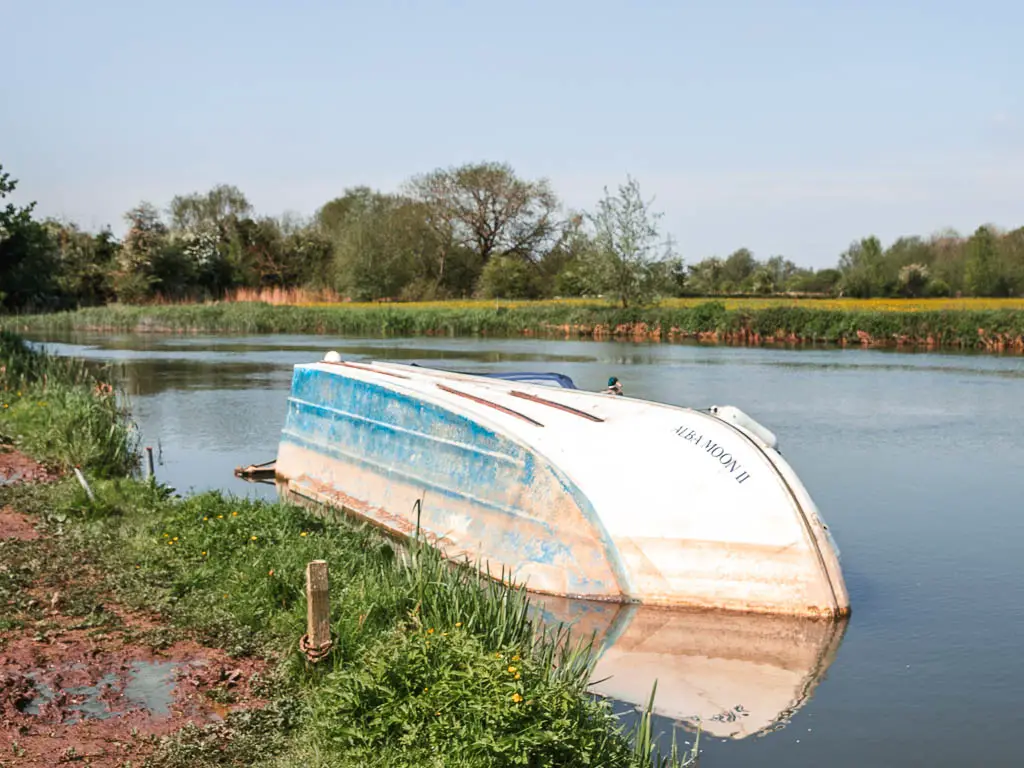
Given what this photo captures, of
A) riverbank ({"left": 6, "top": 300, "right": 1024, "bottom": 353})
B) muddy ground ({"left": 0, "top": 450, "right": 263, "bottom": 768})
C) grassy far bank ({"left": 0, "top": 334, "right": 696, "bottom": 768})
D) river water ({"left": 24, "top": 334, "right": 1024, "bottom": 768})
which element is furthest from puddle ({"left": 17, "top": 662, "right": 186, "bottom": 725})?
riverbank ({"left": 6, "top": 300, "right": 1024, "bottom": 353})

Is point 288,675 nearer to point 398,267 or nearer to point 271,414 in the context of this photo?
point 271,414

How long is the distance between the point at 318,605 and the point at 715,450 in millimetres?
3800

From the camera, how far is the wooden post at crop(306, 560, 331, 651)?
6141mm

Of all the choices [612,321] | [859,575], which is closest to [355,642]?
[859,575]

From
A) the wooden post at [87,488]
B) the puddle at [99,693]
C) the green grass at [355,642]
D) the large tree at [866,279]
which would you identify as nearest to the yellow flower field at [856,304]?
the large tree at [866,279]

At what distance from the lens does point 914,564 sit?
34.4ft

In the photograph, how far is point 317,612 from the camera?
20.4ft

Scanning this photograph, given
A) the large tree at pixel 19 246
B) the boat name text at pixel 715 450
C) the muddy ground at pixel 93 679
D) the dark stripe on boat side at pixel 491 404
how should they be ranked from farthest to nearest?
the large tree at pixel 19 246 → the dark stripe on boat side at pixel 491 404 → the boat name text at pixel 715 450 → the muddy ground at pixel 93 679

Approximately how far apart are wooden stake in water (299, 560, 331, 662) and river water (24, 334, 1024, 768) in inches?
79.3

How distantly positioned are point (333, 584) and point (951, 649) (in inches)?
181

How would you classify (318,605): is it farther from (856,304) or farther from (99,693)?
(856,304)

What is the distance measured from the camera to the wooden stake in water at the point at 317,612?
6.14 m

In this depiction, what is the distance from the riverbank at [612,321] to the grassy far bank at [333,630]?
33.9 metres

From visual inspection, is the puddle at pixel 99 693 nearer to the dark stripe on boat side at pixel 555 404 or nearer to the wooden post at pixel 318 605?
the wooden post at pixel 318 605
